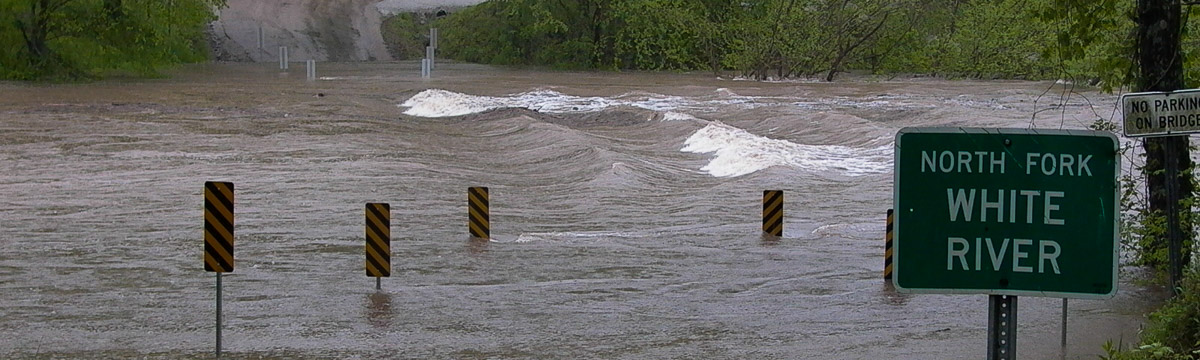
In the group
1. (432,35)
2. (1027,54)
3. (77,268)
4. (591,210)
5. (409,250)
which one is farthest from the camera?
(432,35)

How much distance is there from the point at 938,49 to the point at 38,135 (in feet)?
115

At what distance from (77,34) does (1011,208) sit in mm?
54722

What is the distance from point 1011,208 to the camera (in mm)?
4484

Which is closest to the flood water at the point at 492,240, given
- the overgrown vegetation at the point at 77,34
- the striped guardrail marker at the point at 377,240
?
the striped guardrail marker at the point at 377,240

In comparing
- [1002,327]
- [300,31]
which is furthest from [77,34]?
[1002,327]

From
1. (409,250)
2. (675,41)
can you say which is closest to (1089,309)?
(409,250)

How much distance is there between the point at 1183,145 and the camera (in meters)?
12.0

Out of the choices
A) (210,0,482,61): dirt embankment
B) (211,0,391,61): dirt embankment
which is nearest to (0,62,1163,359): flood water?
(211,0,391,61): dirt embankment

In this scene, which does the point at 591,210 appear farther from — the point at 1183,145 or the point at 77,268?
the point at 1183,145

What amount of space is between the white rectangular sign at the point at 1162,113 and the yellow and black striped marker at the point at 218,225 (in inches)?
221

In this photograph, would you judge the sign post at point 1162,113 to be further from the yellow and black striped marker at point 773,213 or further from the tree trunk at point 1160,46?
the yellow and black striped marker at point 773,213

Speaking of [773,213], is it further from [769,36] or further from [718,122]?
[769,36]

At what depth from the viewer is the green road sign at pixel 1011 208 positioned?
176 inches

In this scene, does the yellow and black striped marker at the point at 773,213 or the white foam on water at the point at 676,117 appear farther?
the white foam on water at the point at 676,117
